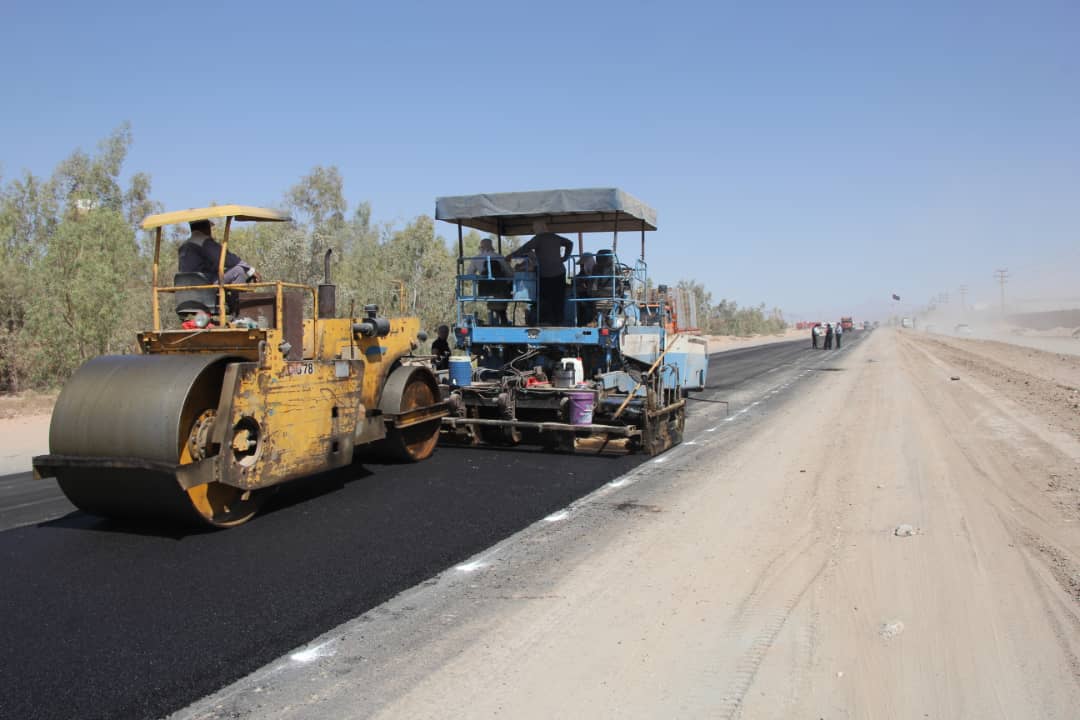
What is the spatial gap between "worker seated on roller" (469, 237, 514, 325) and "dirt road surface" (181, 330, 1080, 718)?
10.9 ft

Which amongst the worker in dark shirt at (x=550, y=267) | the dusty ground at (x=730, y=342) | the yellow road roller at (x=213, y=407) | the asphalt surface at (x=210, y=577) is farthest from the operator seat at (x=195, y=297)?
the dusty ground at (x=730, y=342)

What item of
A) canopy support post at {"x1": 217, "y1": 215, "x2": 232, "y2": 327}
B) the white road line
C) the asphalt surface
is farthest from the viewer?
canopy support post at {"x1": 217, "y1": 215, "x2": 232, "y2": 327}

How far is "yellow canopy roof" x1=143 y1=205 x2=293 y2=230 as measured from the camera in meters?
6.33

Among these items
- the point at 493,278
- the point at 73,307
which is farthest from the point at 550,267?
the point at 73,307

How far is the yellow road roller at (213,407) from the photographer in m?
5.43

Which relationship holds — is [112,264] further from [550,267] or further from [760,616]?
[760,616]

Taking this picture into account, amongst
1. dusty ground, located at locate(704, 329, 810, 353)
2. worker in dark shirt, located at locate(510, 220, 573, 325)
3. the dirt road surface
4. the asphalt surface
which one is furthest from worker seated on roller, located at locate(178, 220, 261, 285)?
dusty ground, located at locate(704, 329, 810, 353)

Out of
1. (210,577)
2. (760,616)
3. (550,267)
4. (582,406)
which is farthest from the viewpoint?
(550,267)

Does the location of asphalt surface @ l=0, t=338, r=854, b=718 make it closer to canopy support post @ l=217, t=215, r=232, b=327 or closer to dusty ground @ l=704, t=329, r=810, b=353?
Answer: canopy support post @ l=217, t=215, r=232, b=327

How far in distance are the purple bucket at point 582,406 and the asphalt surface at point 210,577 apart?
3.09ft

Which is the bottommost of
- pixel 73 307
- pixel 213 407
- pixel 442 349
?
pixel 213 407

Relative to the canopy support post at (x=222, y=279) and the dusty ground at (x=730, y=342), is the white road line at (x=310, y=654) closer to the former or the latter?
the canopy support post at (x=222, y=279)

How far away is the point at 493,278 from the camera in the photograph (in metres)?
10.0

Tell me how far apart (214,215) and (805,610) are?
17.0ft
